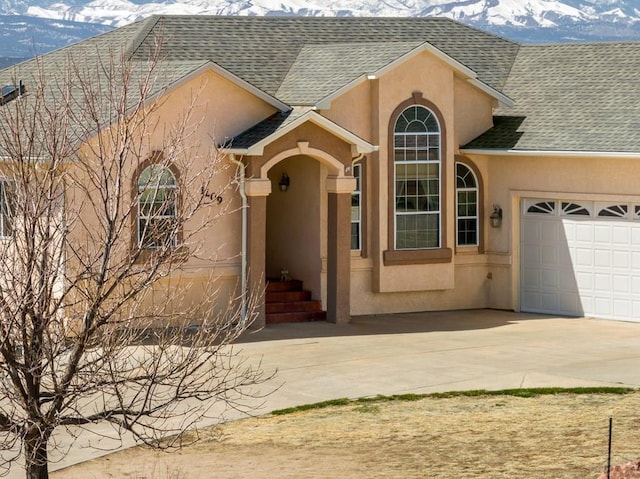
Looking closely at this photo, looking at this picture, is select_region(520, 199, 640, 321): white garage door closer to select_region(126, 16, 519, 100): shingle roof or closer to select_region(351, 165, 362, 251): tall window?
select_region(351, 165, 362, 251): tall window

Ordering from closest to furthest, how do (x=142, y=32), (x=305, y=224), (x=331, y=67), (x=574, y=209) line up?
(x=305, y=224)
(x=574, y=209)
(x=331, y=67)
(x=142, y=32)

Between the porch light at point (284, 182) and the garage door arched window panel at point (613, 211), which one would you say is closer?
the garage door arched window panel at point (613, 211)

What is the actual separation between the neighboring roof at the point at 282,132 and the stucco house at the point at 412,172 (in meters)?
0.04

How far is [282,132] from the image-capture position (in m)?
24.6

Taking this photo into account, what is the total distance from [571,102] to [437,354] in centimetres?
767

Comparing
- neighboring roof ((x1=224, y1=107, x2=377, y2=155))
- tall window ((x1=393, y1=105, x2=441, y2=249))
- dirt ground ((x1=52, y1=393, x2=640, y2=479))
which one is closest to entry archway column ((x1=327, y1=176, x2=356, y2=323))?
neighboring roof ((x1=224, y1=107, x2=377, y2=155))

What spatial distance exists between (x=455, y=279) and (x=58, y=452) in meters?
13.0

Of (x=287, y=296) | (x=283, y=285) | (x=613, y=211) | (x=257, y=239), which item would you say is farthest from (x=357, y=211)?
(x=613, y=211)

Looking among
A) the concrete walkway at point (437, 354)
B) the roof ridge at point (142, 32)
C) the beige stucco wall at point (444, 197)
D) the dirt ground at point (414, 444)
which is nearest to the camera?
the dirt ground at point (414, 444)

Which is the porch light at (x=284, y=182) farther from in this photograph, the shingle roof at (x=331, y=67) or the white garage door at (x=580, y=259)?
the white garage door at (x=580, y=259)

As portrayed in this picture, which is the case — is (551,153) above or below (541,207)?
above

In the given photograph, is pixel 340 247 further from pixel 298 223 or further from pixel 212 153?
pixel 212 153

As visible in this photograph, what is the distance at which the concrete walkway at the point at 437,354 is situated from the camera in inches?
784

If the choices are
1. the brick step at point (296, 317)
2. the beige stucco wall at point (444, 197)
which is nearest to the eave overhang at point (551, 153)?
the beige stucco wall at point (444, 197)
